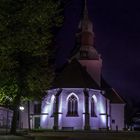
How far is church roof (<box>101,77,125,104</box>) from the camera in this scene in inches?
3260

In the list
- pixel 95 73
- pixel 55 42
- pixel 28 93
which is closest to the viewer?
pixel 28 93

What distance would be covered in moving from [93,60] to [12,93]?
53860 mm

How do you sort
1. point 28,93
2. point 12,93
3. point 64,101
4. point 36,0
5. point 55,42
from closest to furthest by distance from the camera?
point 36,0 → point 12,93 → point 28,93 → point 55,42 → point 64,101

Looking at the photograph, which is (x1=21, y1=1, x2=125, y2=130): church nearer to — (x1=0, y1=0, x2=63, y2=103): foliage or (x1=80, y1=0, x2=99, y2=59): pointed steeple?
(x1=80, y1=0, x2=99, y2=59): pointed steeple

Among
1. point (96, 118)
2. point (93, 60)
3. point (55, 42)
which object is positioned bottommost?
point (96, 118)

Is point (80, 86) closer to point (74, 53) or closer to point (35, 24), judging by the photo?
point (74, 53)

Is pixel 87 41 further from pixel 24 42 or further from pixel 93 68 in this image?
pixel 24 42

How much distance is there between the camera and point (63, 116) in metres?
69.8

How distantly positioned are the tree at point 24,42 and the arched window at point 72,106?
128ft

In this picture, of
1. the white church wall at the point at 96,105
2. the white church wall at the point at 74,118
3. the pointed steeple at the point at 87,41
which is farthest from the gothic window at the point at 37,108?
the pointed steeple at the point at 87,41

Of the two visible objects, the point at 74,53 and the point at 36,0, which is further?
the point at 74,53

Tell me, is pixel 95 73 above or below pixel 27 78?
above

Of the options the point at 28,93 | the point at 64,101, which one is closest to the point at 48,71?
the point at 28,93

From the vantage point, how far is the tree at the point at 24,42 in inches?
872
